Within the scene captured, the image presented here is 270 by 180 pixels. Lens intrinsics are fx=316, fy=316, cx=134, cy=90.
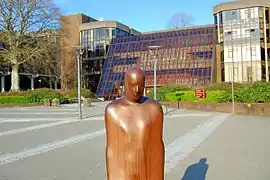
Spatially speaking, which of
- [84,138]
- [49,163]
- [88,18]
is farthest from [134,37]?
[49,163]

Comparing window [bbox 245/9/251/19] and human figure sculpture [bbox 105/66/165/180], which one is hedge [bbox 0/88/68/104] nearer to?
window [bbox 245/9/251/19]

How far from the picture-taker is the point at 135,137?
9.67ft

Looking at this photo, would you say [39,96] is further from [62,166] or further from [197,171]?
[197,171]

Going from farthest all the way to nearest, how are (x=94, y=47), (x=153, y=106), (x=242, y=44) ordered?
(x=94, y=47) → (x=242, y=44) → (x=153, y=106)

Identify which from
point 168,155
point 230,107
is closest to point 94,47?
point 230,107

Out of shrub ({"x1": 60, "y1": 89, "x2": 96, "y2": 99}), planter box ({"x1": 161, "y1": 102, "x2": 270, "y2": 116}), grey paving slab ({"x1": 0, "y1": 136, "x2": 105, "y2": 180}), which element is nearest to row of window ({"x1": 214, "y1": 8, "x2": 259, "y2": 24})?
shrub ({"x1": 60, "y1": 89, "x2": 96, "y2": 99})

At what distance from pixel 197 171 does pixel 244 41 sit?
4320 centimetres

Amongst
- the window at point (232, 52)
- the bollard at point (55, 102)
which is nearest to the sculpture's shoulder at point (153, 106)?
the bollard at point (55, 102)

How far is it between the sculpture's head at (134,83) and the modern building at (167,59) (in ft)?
128

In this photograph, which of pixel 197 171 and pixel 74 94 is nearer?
pixel 197 171

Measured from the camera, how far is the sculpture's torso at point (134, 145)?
2.93 meters

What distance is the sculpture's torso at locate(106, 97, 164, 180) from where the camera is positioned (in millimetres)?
2934

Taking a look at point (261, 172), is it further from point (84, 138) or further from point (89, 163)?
point (84, 138)

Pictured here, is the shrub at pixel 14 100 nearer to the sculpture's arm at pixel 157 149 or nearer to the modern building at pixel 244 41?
the modern building at pixel 244 41
